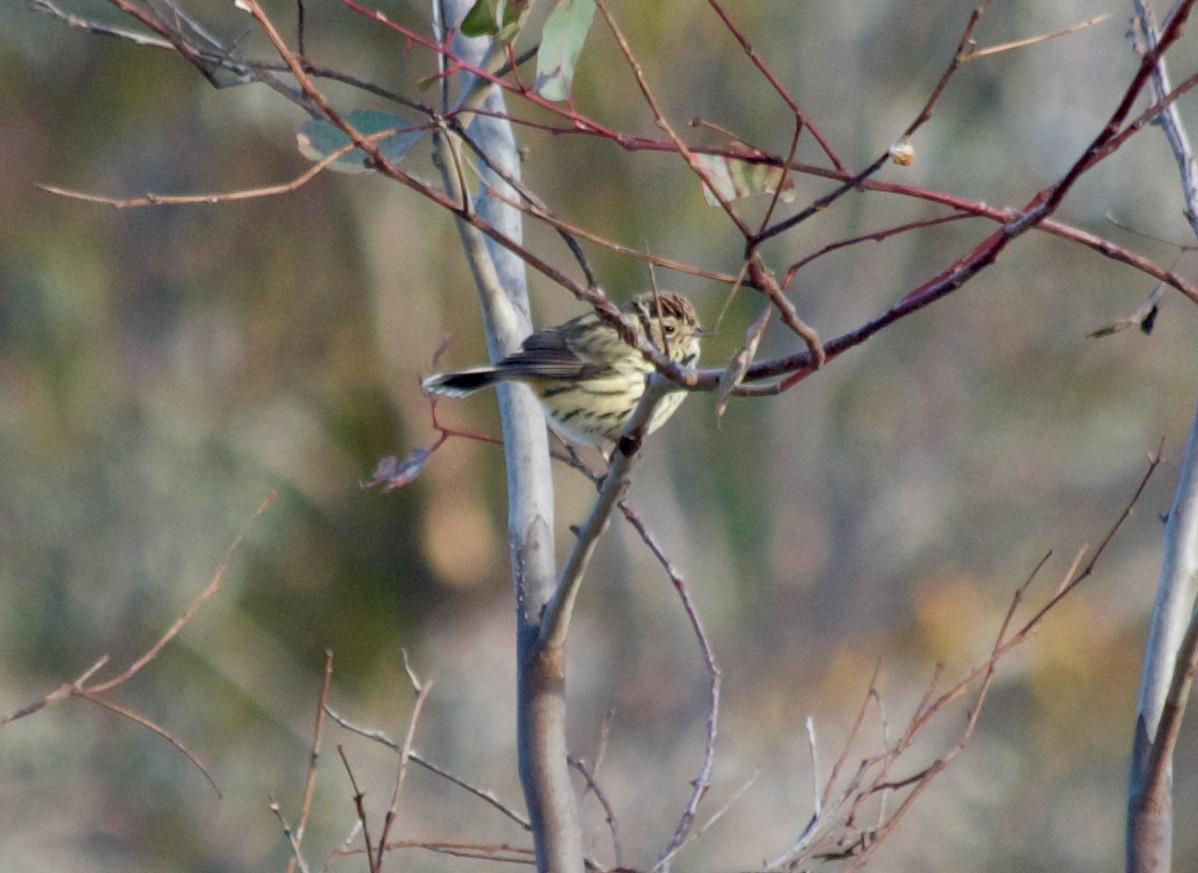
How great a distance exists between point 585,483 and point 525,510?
22.7 ft

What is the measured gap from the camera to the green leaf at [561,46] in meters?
1.84

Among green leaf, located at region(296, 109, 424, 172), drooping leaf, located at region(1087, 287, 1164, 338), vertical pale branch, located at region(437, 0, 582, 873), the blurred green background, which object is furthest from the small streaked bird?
the blurred green background

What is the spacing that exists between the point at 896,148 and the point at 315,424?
845 centimetres

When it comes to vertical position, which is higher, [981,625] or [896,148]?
[981,625]

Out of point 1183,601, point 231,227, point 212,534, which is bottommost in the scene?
point 1183,601

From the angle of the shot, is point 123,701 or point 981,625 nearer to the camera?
point 123,701

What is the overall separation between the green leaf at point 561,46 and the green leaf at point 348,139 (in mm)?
184

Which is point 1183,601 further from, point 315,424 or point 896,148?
point 315,424

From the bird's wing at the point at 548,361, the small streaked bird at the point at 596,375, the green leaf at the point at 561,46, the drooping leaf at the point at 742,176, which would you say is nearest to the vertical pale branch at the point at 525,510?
the bird's wing at the point at 548,361

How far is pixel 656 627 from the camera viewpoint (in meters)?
9.70

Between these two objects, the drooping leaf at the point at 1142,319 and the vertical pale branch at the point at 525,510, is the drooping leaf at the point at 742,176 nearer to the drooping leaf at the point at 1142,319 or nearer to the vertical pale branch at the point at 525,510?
the vertical pale branch at the point at 525,510

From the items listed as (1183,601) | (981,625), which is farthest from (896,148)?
(981,625)

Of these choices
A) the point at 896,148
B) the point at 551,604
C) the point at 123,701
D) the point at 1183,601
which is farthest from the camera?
the point at 123,701

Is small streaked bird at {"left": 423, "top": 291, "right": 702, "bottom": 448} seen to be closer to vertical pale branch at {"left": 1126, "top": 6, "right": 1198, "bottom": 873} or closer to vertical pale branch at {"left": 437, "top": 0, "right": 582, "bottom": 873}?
vertical pale branch at {"left": 437, "top": 0, "right": 582, "bottom": 873}
